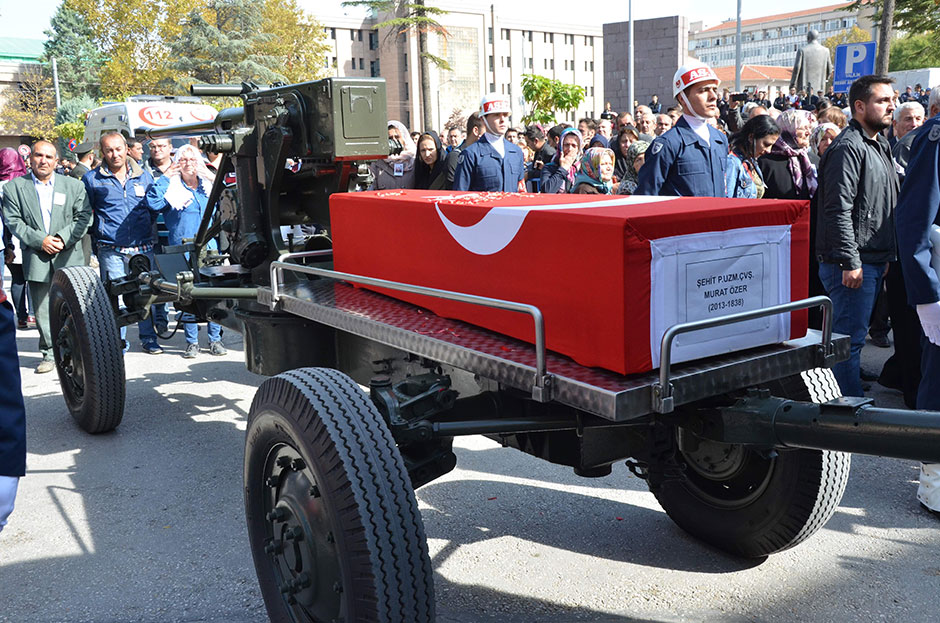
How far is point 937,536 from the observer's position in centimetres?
395

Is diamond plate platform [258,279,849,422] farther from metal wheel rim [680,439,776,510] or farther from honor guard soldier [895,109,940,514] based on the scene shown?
honor guard soldier [895,109,940,514]

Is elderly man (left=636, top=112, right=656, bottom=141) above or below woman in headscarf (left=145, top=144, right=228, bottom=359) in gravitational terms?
above

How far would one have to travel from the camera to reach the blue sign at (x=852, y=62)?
15.6 metres

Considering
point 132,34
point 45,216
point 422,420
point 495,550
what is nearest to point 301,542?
point 422,420

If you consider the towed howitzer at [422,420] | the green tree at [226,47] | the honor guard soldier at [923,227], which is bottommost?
the towed howitzer at [422,420]

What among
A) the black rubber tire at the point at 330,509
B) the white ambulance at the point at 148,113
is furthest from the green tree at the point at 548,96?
the black rubber tire at the point at 330,509

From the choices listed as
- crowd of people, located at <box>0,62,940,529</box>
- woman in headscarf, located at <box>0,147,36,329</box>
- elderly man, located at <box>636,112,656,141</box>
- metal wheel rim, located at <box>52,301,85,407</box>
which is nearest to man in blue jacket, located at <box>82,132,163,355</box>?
crowd of people, located at <box>0,62,940,529</box>

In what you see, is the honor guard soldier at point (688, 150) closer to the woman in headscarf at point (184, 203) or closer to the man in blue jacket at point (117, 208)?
the woman in headscarf at point (184, 203)

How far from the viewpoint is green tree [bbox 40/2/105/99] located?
2576 inches

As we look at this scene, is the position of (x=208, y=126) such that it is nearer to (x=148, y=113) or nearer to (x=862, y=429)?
(x=862, y=429)

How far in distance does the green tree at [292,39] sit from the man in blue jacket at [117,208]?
45723 millimetres

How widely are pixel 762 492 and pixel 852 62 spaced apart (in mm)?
14828

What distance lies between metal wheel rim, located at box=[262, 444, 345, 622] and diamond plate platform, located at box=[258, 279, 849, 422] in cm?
56

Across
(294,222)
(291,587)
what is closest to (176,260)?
(294,222)
